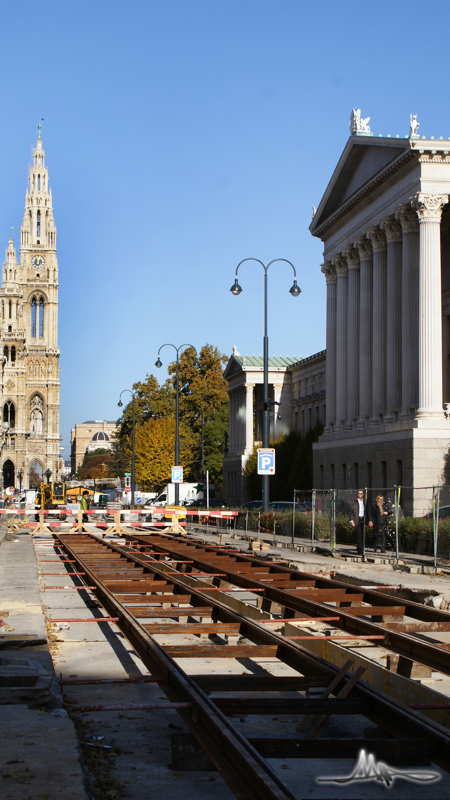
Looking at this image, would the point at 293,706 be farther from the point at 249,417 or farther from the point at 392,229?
the point at 249,417

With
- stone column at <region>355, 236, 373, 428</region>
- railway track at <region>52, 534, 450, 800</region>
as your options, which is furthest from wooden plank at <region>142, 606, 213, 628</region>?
stone column at <region>355, 236, 373, 428</region>

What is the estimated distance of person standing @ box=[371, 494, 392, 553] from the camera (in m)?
28.7

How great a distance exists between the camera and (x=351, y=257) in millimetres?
56500

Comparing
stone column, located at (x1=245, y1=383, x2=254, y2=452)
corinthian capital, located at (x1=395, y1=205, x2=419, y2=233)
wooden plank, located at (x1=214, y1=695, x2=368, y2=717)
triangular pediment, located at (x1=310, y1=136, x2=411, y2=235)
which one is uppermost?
triangular pediment, located at (x1=310, y1=136, x2=411, y2=235)

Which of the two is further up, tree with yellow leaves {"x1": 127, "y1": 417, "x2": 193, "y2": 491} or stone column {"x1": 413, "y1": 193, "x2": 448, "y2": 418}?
stone column {"x1": 413, "y1": 193, "x2": 448, "y2": 418}

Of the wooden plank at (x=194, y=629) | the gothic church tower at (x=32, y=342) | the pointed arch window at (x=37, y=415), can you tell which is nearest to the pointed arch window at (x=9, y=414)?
the gothic church tower at (x=32, y=342)

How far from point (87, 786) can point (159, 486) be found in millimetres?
76785

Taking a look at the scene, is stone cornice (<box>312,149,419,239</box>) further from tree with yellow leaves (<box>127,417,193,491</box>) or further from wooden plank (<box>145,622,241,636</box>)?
wooden plank (<box>145,622,241,636</box>)

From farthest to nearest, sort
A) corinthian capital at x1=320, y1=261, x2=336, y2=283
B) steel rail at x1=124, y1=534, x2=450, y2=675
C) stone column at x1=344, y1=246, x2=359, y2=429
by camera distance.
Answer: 1. corinthian capital at x1=320, y1=261, x2=336, y2=283
2. stone column at x1=344, y1=246, x2=359, y2=429
3. steel rail at x1=124, y1=534, x2=450, y2=675

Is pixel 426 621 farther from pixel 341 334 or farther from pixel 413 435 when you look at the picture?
pixel 341 334

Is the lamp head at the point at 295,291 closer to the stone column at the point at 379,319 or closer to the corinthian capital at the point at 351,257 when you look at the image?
the stone column at the point at 379,319

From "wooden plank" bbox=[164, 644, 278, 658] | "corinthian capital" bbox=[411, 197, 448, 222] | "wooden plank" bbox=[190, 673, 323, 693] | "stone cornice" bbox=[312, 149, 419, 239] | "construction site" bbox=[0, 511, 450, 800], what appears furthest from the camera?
"stone cornice" bbox=[312, 149, 419, 239]

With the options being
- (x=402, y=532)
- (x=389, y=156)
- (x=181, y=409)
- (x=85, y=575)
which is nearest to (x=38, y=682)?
(x=85, y=575)

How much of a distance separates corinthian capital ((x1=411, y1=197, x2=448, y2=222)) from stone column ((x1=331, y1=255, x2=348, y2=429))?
47.4 ft
